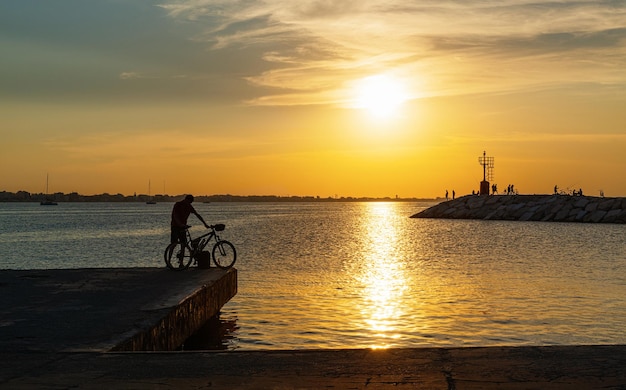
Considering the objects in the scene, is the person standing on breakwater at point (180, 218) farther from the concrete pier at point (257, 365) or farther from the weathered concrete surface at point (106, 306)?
the concrete pier at point (257, 365)

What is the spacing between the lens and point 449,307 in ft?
67.3

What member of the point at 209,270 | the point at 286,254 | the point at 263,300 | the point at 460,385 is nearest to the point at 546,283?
the point at 263,300

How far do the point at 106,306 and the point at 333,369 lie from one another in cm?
673

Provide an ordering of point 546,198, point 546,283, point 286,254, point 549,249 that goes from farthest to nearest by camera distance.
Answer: point 546,198, point 549,249, point 286,254, point 546,283

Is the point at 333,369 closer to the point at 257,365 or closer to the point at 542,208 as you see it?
the point at 257,365

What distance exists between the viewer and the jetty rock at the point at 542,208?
102369mm

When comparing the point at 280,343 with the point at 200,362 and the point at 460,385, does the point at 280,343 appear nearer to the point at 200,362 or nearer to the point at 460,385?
the point at 200,362

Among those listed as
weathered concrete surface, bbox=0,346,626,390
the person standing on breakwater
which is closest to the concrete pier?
weathered concrete surface, bbox=0,346,626,390

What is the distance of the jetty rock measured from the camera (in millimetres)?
102369

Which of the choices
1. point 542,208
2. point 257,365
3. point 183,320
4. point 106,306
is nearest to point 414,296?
point 183,320

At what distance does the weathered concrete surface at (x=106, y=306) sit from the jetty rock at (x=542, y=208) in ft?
306

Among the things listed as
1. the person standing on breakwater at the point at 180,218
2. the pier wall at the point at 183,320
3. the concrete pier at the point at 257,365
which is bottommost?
the pier wall at the point at 183,320

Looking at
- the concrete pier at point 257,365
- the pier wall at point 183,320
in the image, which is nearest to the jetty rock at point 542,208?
the pier wall at point 183,320

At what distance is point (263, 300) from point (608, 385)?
1600 centimetres
